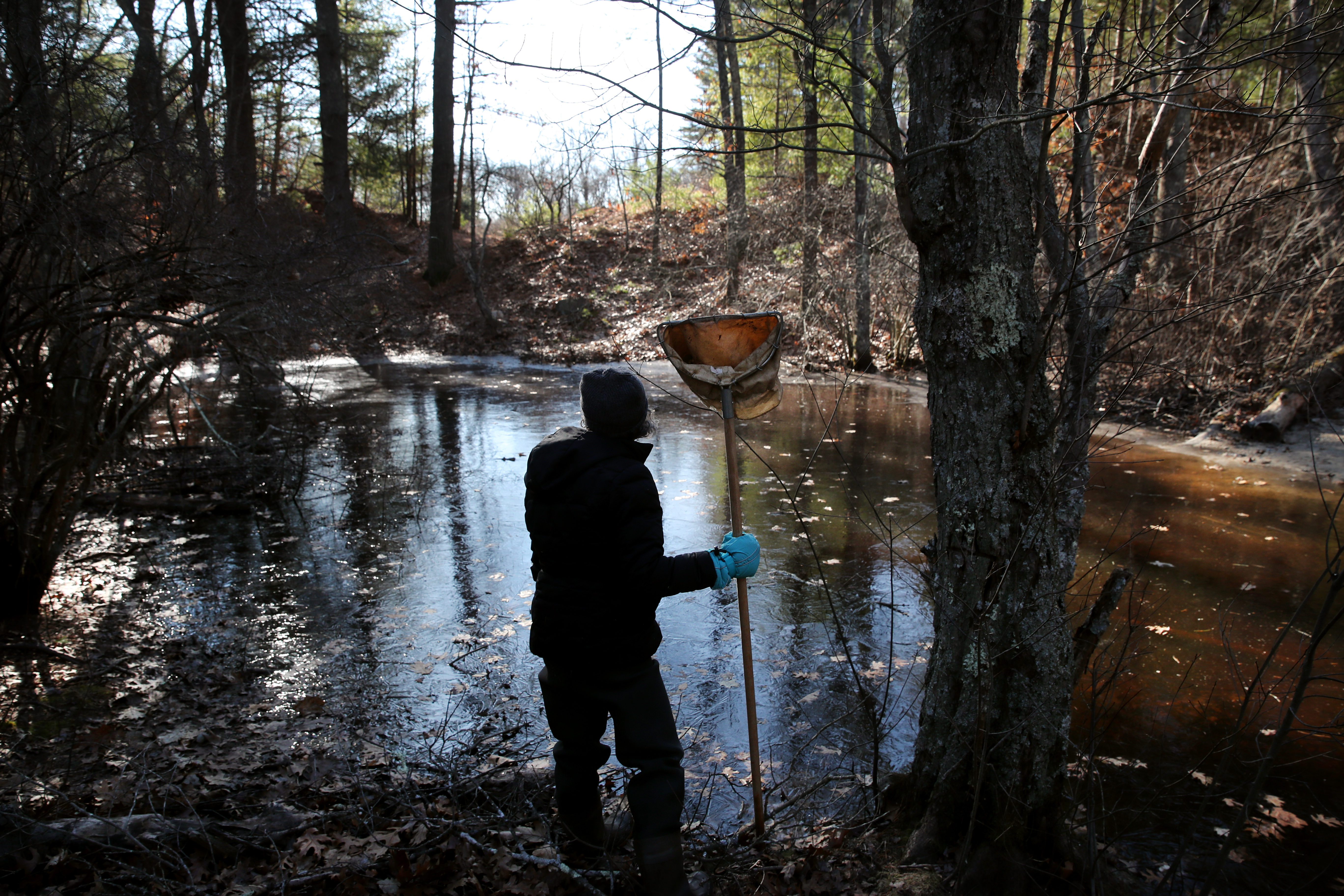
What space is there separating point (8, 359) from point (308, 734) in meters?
2.91

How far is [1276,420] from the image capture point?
9.57m

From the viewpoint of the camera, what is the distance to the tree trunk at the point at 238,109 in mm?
7250

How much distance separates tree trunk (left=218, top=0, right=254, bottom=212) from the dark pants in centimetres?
617

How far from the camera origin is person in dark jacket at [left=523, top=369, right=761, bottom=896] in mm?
2650

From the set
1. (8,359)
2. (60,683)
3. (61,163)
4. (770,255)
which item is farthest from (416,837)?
(770,255)

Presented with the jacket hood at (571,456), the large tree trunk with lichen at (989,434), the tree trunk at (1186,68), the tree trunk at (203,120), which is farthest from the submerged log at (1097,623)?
the tree trunk at (203,120)

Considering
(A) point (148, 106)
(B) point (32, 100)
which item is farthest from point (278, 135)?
(B) point (32, 100)

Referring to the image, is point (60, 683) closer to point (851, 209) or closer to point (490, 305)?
point (851, 209)

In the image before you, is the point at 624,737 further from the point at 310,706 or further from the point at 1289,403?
the point at 1289,403

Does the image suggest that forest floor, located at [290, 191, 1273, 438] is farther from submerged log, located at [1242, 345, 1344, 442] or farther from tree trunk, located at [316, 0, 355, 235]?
tree trunk, located at [316, 0, 355, 235]

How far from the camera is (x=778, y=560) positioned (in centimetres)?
646

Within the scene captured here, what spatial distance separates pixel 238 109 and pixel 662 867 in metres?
12.7

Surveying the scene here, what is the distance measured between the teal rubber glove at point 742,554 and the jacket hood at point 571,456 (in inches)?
17.2

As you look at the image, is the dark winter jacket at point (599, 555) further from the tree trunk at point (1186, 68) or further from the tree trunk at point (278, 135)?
the tree trunk at point (278, 135)
